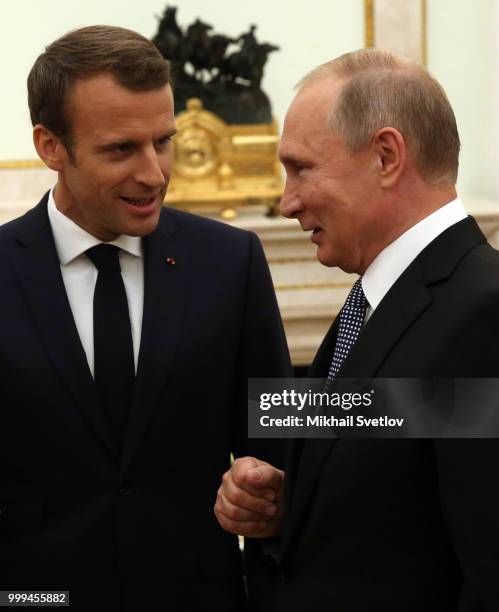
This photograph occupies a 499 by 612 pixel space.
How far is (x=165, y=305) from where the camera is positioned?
7.08ft

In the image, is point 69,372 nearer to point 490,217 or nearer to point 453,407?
point 453,407

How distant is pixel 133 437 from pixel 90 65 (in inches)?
27.7

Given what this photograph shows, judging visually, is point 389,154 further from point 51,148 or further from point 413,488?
point 51,148

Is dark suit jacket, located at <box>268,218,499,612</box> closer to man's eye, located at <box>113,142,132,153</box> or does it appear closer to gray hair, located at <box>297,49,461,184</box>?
gray hair, located at <box>297,49,461,184</box>

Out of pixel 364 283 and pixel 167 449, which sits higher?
pixel 364 283

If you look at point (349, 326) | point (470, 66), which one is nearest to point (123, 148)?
point (349, 326)

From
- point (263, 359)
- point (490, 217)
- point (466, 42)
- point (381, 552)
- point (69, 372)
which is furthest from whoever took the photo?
point (466, 42)

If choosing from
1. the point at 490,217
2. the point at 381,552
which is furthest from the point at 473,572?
the point at 490,217

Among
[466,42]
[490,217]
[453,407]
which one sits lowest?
[490,217]

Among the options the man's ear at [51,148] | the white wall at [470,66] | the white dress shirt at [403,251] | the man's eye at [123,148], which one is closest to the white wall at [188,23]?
Result: the white wall at [470,66]

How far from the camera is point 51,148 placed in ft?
7.13

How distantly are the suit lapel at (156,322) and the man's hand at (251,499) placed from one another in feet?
0.99

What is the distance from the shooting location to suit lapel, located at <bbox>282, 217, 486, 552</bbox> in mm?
1572

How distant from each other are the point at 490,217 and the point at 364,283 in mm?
4277
